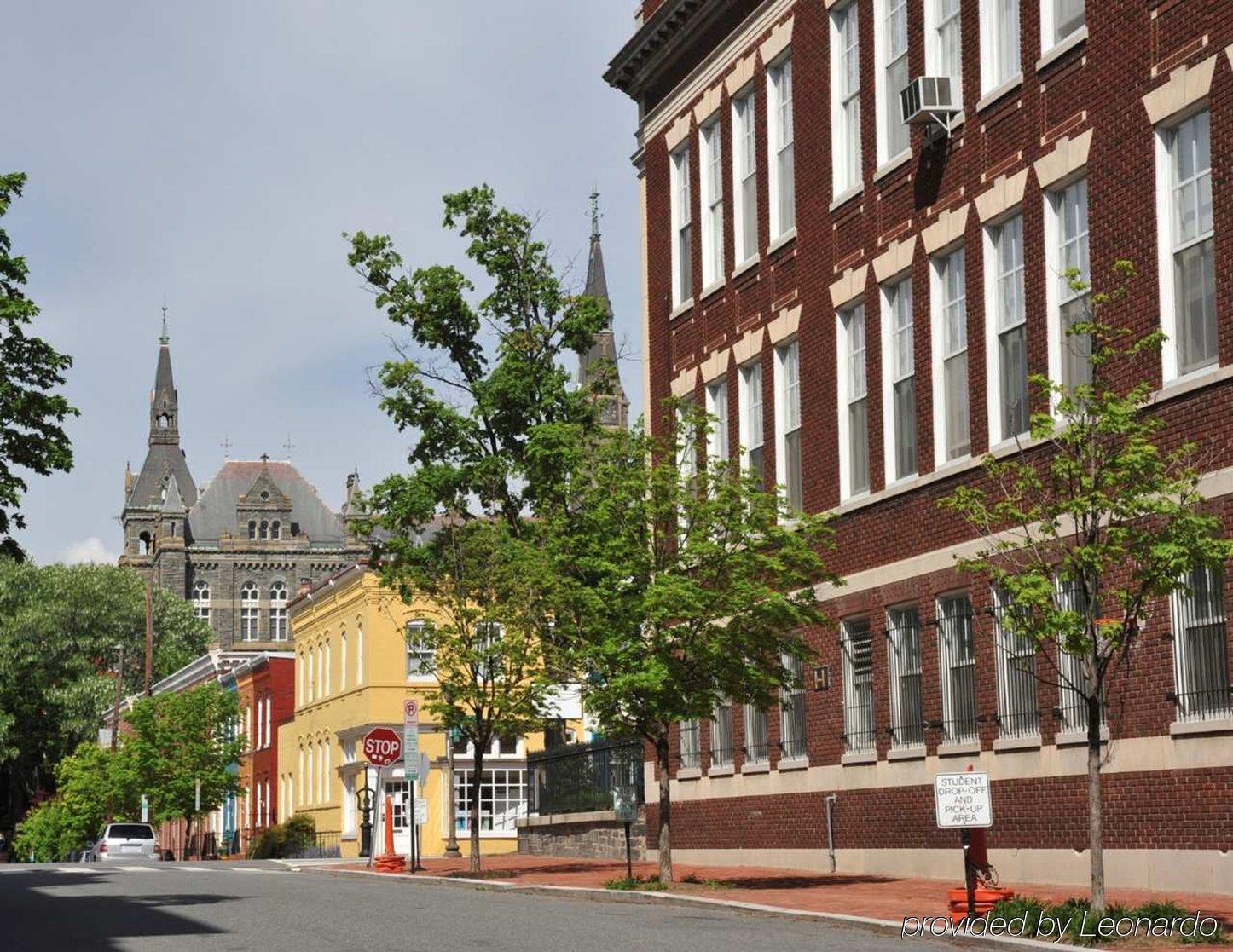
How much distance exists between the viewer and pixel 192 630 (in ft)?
391

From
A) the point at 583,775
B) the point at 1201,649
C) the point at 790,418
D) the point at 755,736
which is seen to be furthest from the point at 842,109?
the point at 583,775

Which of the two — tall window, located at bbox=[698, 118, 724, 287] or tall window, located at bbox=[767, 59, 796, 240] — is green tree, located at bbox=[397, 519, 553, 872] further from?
tall window, located at bbox=[767, 59, 796, 240]

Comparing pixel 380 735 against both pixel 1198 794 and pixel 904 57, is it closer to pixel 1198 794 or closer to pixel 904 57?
pixel 904 57

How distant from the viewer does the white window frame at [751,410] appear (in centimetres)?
3177

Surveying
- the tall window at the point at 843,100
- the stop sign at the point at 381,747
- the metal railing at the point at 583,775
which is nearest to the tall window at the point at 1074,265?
the tall window at the point at 843,100

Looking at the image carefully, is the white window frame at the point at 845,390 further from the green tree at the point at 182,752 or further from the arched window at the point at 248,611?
the arched window at the point at 248,611

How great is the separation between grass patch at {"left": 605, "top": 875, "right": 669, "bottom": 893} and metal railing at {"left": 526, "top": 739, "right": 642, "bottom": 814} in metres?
11.1

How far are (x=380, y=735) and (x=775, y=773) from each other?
312 inches

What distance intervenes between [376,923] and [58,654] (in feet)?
284

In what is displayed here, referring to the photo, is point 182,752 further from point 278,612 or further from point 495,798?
point 278,612

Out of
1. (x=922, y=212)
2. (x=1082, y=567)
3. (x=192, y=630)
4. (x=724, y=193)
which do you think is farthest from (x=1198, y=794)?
(x=192, y=630)

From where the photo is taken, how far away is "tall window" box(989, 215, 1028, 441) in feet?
78.7

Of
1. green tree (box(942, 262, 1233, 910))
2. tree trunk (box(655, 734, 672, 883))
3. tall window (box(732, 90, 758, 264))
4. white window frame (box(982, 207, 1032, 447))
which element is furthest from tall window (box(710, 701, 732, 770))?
green tree (box(942, 262, 1233, 910))

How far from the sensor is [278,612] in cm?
16700
